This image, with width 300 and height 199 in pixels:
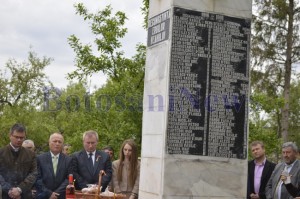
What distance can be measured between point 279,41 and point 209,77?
59.5 feet

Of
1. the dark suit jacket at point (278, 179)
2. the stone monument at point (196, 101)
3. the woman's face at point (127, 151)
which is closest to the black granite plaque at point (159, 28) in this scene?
the stone monument at point (196, 101)

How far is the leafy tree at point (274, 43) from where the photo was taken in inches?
966

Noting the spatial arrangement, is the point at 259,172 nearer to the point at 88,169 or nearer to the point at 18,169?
the point at 88,169

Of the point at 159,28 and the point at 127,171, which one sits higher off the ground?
the point at 159,28

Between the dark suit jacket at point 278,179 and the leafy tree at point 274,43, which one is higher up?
the leafy tree at point 274,43

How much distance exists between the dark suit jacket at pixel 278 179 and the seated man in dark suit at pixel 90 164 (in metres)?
2.59

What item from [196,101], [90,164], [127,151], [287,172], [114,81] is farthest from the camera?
[114,81]

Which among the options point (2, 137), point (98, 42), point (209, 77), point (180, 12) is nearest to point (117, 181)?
point (209, 77)

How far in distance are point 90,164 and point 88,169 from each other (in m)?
0.09

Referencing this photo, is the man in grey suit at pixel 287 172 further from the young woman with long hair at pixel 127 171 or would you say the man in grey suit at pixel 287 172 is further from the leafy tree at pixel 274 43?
the leafy tree at pixel 274 43

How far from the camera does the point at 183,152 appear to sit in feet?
24.3

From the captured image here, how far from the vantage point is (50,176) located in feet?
28.6

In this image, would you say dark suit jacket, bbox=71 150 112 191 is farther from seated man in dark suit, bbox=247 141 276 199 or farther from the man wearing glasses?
seated man in dark suit, bbox=247 141 276 199

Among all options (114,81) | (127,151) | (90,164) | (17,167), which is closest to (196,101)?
(127,151)
